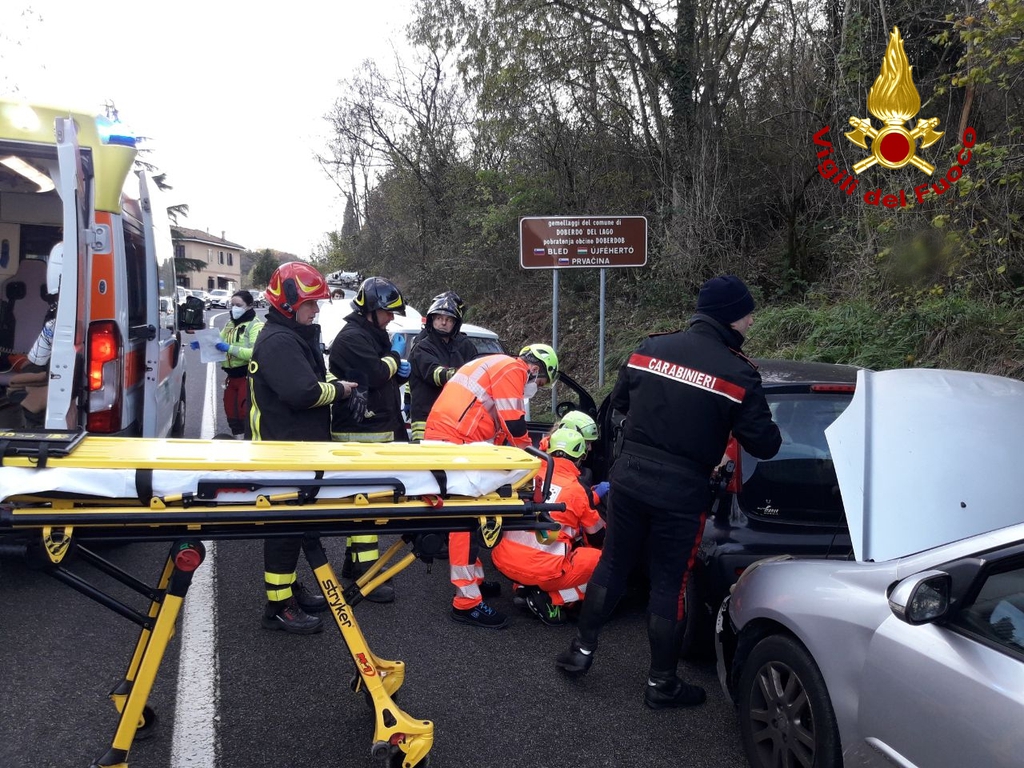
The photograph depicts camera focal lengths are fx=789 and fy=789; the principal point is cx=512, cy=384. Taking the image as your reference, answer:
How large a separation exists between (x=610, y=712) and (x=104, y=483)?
93.1 inches

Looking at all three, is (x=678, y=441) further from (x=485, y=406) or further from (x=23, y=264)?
(x=23, y=264)

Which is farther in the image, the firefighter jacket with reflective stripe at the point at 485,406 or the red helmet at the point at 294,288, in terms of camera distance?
the firefighter jacket with reflective stripe at the point at 485,406

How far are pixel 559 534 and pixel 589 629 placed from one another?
714mm

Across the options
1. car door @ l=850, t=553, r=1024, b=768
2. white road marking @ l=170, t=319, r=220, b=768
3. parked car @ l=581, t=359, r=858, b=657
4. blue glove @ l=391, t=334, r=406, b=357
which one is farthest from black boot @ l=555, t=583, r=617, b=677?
blue glove @ l=391, t=334, r=406, b=357

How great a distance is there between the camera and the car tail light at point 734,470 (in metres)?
3.71

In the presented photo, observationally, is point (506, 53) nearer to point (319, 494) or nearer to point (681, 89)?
point (681, 89)

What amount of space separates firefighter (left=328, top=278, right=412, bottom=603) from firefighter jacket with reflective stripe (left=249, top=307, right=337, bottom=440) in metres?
0.41

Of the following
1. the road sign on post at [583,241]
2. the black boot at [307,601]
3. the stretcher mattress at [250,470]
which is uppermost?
the road sign on post at [583,241]

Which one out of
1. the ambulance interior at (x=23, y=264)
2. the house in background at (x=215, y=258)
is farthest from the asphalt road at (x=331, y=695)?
the house in background at (x=215, y=258)

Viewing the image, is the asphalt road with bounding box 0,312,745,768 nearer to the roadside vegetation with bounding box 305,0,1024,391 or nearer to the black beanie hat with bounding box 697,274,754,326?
the black beanie hat with bounding box 697,274,754,326

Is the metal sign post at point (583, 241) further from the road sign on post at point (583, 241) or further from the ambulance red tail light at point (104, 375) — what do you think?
the ambulance red tail light at point (104, 375)

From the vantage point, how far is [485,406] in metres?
4.59

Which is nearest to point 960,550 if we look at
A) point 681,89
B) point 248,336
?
point 248,336

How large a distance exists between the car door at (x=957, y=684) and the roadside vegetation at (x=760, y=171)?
463 centimetres
